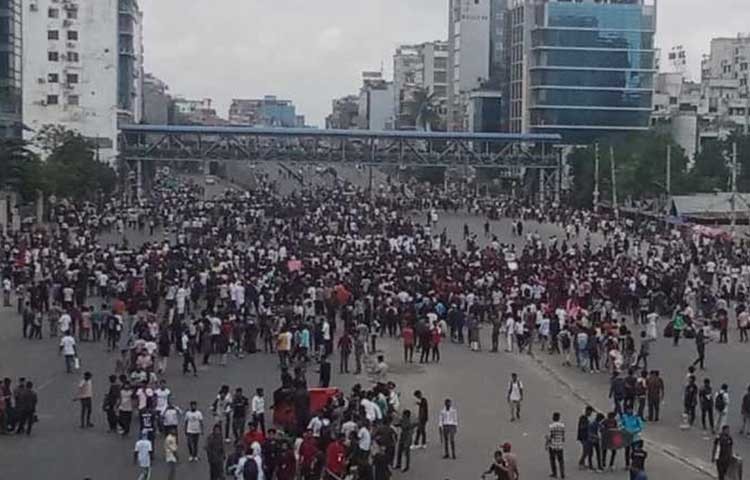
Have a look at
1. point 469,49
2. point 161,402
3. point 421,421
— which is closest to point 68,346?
point 161,402

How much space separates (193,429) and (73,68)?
86.1 m

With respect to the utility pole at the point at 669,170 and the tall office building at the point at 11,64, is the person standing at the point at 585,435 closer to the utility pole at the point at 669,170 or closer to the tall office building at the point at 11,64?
the tall office building at the point at 11,64

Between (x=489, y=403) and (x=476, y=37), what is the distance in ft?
466

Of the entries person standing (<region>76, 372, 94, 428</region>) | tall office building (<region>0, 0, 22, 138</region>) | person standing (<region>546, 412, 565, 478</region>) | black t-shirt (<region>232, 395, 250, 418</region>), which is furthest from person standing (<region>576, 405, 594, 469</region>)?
tall office building (<region>0, 0, 22, 138</region>)

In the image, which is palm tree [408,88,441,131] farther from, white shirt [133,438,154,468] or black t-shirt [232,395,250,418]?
white shirt [133,438,154,468]

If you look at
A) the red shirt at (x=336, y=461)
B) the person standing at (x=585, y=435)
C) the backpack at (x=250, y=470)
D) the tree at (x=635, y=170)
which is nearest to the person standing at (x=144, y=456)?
the backpack at (x=250, y=470)

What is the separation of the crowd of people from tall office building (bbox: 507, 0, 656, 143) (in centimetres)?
6214

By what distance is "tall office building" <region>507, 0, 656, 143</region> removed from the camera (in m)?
121

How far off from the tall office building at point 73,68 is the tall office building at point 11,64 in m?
19.3

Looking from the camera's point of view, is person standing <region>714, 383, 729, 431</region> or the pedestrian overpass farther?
the pedestrian overpass

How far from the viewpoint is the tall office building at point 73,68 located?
10212 cm

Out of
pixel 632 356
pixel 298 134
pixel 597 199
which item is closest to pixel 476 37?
pixel 298 134

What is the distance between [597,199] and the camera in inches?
3524

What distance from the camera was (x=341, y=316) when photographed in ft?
116
